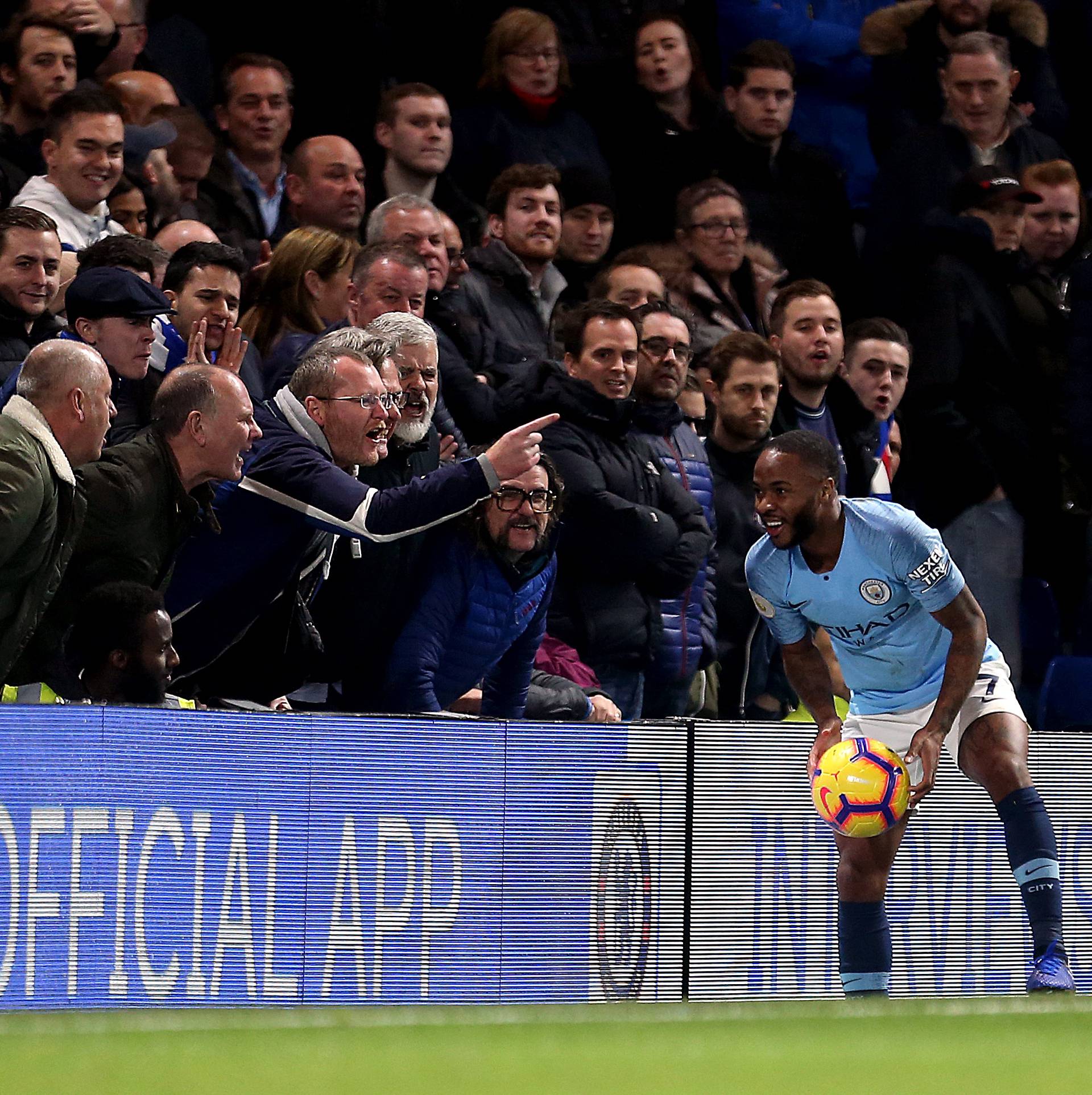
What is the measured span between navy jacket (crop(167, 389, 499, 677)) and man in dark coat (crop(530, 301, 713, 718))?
4.46 feet

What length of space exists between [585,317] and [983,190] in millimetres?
4151

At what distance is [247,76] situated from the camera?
10.8 m

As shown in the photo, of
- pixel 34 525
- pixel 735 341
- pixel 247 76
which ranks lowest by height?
pixel 34 525

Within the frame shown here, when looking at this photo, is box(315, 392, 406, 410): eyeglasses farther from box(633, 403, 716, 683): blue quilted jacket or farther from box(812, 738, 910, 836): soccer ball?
box(812, 738, 910, 836): soccer ball

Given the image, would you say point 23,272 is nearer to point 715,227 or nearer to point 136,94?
point 136,94

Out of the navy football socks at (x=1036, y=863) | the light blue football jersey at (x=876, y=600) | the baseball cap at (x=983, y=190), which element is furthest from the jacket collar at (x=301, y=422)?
the baseball cap at (x=983, y=190)

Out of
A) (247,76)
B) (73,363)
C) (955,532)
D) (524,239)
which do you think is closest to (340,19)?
(247,76)

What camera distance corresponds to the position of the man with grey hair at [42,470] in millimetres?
6816

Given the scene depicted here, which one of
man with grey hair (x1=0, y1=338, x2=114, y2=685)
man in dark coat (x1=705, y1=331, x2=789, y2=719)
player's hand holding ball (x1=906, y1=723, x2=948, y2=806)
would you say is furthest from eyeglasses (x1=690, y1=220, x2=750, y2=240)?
man with grey hair (x1=0, y1=338, x2=114, y2=685)

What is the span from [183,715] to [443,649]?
1430 mm

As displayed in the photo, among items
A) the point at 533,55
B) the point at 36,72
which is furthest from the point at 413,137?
the point at 36,72

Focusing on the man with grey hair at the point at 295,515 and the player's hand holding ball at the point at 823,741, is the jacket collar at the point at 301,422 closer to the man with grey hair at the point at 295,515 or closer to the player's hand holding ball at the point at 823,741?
the man with grey hair at the point at 295,515

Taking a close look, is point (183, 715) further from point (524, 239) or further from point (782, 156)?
point (782, 156)

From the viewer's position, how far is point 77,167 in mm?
9242
